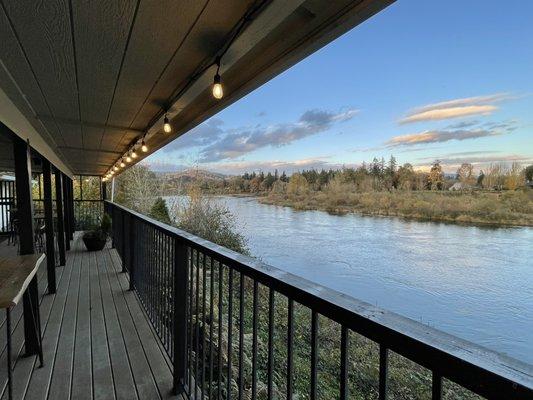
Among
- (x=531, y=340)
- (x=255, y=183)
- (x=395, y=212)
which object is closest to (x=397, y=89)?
(x=395, y=212)

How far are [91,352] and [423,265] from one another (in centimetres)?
741

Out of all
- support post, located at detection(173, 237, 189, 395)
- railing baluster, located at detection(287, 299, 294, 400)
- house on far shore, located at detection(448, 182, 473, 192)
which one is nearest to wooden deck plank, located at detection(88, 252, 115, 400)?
support post, located at detection(173, 237, 189, 395)

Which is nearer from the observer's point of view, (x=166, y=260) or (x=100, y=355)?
(x=100, y=355)

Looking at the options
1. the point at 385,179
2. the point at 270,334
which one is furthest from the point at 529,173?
the point at 270,334

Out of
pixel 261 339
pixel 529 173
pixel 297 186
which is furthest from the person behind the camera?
pixel 297 186

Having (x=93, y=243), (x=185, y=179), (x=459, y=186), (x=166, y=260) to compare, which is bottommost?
(x=93, y=243)

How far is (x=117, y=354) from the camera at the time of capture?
247cm

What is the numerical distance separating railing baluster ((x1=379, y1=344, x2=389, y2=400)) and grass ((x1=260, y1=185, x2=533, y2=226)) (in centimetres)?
449

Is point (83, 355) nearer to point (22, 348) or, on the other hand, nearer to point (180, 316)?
point (22, 348)

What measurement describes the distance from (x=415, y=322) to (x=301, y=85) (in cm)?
1467

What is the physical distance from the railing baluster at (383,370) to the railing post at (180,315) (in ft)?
5.07

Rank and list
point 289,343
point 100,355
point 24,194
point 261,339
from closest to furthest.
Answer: point 289,343
point 100,355
point 24,194
point 261,339

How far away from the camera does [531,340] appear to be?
3.96 meters

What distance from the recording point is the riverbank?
4383mm
